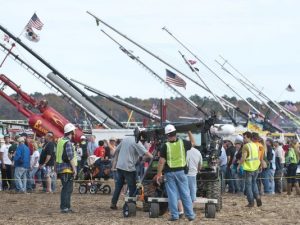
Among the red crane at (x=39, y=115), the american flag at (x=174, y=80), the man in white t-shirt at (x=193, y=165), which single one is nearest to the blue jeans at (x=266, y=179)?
the man in white t-shirt at (x=193, y=165)

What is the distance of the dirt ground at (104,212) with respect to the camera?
17.0m

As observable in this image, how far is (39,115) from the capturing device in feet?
138

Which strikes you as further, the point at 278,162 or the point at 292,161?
the point at 278,162

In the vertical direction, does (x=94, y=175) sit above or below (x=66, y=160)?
above

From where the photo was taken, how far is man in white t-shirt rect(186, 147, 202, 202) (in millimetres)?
18141

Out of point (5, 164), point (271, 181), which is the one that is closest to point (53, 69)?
point (5, 164)

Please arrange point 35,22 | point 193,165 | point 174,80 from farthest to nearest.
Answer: point 174,80
point 35,22
point 193,165

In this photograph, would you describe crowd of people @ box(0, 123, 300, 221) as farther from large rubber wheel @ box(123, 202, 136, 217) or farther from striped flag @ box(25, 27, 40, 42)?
striped flag @ box(25, 27, 40, 42)

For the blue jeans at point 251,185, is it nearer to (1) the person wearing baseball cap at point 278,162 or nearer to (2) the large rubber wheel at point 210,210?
(2) the large rubber wheel at point 210,210

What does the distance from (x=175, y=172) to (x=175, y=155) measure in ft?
1.09

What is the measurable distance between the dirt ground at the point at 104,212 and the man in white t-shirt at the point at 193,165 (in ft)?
1.85

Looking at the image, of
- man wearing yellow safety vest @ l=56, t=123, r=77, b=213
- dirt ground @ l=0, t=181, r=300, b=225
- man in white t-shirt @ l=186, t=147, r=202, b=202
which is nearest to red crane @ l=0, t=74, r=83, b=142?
dirt ground @ l=0, t=181, r=300, b=225

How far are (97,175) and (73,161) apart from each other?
27.5 ft

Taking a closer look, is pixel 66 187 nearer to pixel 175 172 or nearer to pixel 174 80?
pixel 175 172
